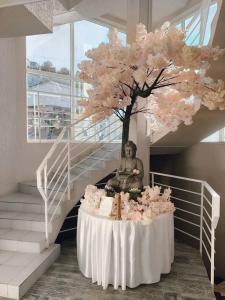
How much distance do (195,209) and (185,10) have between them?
4.16m

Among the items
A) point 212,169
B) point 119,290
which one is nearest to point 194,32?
point 212,169

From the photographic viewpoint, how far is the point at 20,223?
3211mm

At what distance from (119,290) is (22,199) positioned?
197cm

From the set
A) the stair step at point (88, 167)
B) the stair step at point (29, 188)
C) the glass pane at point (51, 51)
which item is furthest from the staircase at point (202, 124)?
the glass pane at point (51, 51)

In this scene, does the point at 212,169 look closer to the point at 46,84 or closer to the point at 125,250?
the point at 125,250

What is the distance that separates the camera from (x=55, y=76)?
553 cm

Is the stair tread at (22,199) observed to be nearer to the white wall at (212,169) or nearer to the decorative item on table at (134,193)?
the decorative item on table at (134,193)

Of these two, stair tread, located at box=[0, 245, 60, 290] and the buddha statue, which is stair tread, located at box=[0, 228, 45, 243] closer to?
stair tread, located at box=[0, 245, 60, 290]

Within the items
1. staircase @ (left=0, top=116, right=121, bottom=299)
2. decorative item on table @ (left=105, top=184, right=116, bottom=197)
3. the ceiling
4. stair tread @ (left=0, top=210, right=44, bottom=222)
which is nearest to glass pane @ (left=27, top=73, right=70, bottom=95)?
the ceiling

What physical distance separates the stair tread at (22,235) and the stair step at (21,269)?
143mm

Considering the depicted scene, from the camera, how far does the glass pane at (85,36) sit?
5793 mm

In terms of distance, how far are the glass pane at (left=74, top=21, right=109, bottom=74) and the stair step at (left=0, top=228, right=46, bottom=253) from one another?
12.7ft

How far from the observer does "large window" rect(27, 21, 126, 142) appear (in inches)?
192

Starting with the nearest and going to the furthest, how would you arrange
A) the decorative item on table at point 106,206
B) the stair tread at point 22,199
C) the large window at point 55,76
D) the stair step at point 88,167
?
the decorative item on table at point 106,206 < the stair tread at point 22,199 < the stair step at point 88,167 < the large window at point 55,76
